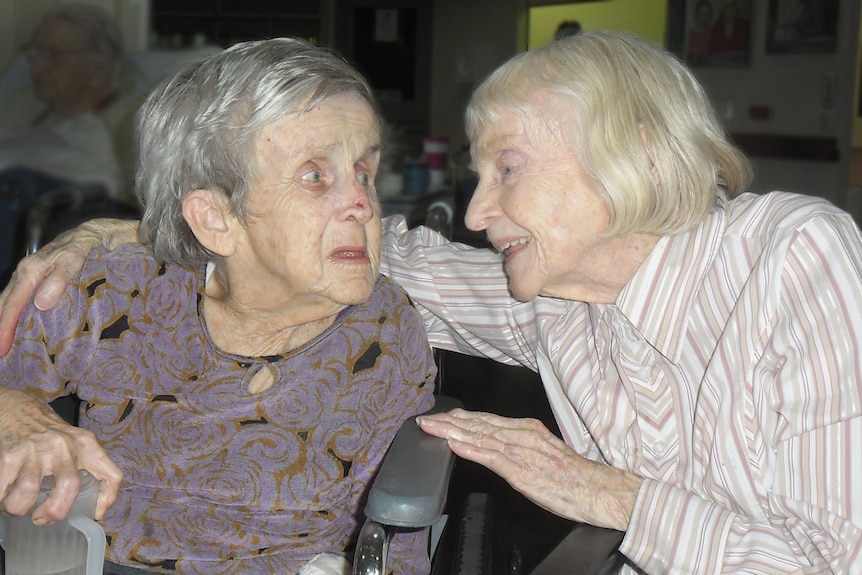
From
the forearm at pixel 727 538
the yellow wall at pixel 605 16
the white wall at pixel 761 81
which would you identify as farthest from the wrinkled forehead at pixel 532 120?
the white wall at pixel 761 81

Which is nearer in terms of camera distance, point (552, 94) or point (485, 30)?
point (552, 94)

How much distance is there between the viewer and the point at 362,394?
1461 mm

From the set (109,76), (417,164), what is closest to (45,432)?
(109,76)

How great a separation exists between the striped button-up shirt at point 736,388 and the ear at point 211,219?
0.54 meters

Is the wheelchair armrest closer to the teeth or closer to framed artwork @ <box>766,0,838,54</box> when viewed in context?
the teeth

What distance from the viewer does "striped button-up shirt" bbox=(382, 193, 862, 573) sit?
1.18 metres

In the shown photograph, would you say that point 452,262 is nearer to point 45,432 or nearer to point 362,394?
point 362,394

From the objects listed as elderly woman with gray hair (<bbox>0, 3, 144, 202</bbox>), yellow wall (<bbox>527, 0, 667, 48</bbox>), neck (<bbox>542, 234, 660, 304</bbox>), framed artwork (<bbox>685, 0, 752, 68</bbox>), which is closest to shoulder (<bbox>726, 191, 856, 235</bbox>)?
neck (<bbox>542, 234, 660, 304</bbox>)

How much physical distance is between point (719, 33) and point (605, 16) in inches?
37.2

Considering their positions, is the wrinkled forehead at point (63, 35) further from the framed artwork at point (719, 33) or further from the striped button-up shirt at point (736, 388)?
the framed artwork at point (719, 33)

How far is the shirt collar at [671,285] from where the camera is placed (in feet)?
4.46

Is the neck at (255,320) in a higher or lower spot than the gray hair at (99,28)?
lower

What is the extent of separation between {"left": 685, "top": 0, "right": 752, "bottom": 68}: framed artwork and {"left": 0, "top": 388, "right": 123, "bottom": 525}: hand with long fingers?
586 centimetres

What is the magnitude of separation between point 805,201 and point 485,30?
5.37 meters
